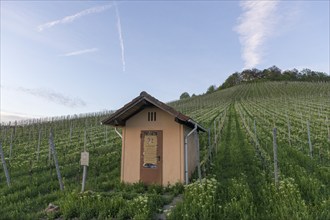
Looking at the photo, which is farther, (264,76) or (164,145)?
(264,76)

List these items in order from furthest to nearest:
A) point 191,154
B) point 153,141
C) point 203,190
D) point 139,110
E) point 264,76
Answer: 1. point 264,76
2. point 191,154
3. point 139,110
4. point 153,141
5. point 203,190

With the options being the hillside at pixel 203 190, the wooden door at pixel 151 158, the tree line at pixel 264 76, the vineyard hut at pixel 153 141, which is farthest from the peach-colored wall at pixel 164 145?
the tree line at pixel 264 76

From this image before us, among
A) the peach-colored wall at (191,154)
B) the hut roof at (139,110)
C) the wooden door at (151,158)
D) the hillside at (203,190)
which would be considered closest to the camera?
the hillside at (203,190)

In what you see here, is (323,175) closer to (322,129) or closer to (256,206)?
(256,206)

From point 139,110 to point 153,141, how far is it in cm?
147

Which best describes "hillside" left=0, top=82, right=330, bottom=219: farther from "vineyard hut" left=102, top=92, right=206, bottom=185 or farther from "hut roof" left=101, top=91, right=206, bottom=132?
"hut roof" left=101, top=91, right=206, bottom=132

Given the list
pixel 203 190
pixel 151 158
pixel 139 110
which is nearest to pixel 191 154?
pixel 151 158

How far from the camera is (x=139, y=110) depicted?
36.2 feet

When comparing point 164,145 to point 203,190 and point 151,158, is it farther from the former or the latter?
point 203,190

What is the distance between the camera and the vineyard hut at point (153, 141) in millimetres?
10125

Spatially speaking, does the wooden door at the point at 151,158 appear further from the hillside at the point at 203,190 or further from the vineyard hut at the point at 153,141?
the hillside at the point at 203,190

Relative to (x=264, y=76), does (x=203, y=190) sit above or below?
below

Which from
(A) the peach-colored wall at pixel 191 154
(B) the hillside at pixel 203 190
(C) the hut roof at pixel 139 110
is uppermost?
(C) the hut roof at pixel 139 110

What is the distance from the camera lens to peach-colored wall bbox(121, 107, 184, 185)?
33.2ft
